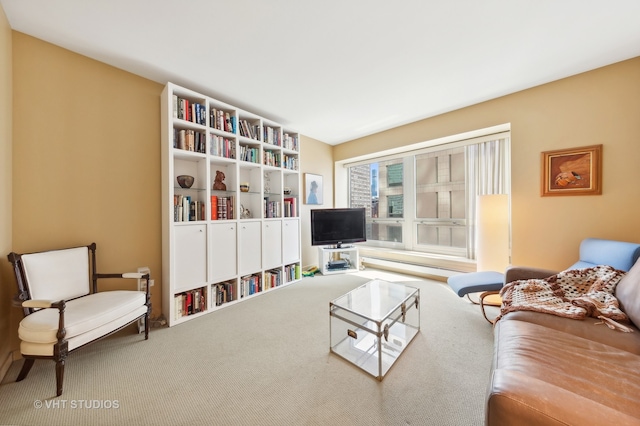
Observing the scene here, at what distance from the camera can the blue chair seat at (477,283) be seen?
2279 millimetres

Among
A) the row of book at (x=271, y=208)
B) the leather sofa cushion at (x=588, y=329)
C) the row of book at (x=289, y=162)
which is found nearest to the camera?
the leather sofa cushion at (x=588, y=329)

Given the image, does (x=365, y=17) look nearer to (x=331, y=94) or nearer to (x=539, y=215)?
(x=331, y=94)

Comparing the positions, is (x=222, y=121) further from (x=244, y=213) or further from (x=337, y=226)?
(x=337, y=226)

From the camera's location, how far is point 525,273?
206 centimetres

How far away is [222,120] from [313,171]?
1988 mm

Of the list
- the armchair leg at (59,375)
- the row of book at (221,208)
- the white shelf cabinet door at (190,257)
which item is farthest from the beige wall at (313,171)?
the armchair leg at (59,375)

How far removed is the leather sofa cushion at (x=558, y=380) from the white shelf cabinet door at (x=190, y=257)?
2.62 m

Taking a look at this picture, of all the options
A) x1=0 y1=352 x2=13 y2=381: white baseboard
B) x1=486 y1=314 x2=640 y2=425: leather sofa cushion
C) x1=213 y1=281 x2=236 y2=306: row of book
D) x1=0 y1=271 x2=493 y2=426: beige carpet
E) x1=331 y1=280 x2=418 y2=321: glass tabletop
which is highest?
x1=486 y1=314 x2=640 y2=425: leather sofa cushion

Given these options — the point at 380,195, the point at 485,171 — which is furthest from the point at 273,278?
the point at 485,171

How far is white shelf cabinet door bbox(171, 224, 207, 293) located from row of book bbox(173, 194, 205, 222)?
0.11m

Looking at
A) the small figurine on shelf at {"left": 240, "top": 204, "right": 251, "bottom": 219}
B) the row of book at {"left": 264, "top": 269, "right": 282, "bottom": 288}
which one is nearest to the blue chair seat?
the row of book at {"left": 264, "top": 269, "right": 282, "bottom": 288}

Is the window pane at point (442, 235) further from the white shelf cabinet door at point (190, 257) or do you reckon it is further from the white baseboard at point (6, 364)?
the white baseboard at point (6, 364)

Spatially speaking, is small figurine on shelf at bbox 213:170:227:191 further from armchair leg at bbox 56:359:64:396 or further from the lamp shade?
the lamp shade

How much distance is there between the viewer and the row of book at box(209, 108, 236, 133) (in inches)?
106
